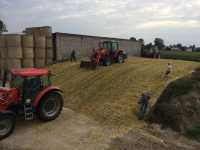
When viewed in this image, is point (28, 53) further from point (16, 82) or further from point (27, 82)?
point (27, 82)

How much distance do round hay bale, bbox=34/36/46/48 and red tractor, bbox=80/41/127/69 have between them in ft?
14.2

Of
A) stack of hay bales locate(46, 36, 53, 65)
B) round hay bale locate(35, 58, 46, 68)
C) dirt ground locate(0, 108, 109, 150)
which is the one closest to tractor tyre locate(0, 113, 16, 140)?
dirt ground locate(0, 108, 109, 150)

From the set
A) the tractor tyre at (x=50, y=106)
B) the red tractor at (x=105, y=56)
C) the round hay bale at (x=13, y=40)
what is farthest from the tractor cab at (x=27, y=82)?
the round hay bale at (x=13, y=40)

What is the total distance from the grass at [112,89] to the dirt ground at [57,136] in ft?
2.79

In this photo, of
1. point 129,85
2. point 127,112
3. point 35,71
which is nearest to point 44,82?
point 35,71

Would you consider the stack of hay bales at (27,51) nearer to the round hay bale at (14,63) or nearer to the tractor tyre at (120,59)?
the round hay bale at (14,63)

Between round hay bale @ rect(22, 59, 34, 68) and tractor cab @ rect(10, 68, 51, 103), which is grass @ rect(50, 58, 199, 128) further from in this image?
round hay bale @ rect(22, 59, 34, 68)

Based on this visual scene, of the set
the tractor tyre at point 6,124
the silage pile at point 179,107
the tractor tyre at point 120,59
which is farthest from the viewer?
the tractor tyre at point 120,59

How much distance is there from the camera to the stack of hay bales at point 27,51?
19156 millimetres

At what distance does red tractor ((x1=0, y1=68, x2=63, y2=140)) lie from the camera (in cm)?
791

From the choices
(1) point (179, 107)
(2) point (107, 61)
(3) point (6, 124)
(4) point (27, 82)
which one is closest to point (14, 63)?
(2) point (107, 61)

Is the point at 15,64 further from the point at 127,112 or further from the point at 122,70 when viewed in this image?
the point at 127,112

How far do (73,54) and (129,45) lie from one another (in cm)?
856

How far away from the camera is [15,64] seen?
61.1 ft
